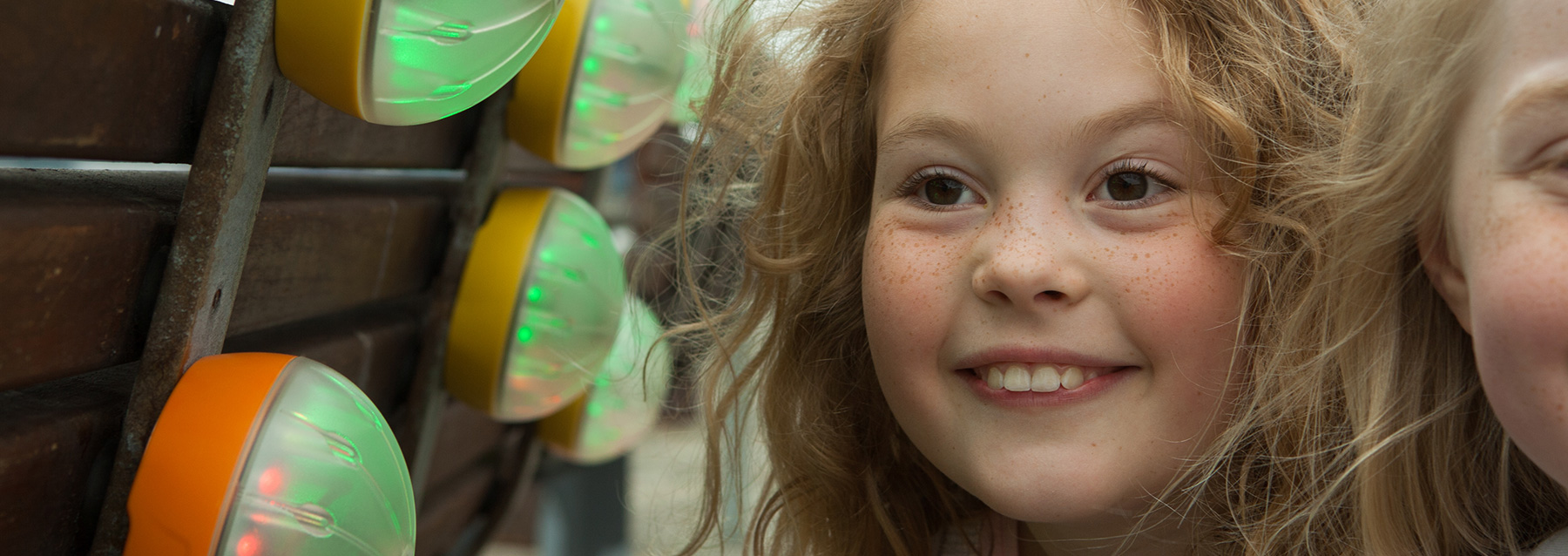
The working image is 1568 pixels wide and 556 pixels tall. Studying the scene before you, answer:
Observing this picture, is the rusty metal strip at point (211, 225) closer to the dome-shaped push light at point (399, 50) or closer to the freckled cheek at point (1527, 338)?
the dome-shaped push light at point (399, 50)

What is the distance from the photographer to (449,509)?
128 centimetres

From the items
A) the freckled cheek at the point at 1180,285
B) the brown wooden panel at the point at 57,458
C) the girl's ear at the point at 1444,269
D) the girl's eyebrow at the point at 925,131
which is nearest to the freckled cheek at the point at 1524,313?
the girl's ear at the point at 1444,269

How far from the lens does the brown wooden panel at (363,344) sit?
0.86m

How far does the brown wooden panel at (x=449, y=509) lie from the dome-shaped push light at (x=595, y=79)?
43 centimetres

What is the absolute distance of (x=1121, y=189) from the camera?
3.08 ft

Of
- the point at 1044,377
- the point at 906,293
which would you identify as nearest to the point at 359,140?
the point at 906,293

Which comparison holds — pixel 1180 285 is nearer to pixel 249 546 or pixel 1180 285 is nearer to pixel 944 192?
pixel 944 192

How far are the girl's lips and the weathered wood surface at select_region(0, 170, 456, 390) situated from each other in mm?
514

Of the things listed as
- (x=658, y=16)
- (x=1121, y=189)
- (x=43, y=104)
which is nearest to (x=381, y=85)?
(x=43, y=104)

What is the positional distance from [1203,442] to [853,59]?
48 centimetres

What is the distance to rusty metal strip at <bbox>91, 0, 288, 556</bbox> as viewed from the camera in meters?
0.66

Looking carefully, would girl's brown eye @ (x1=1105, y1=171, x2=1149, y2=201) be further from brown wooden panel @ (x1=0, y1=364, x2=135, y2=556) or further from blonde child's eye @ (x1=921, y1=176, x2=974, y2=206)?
brown wooden panel @ (x1=0, y1=364, x2=135, y2=556)

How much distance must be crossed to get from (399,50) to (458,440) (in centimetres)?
70

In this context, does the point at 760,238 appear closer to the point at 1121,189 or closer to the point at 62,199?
the point at 1121,189
